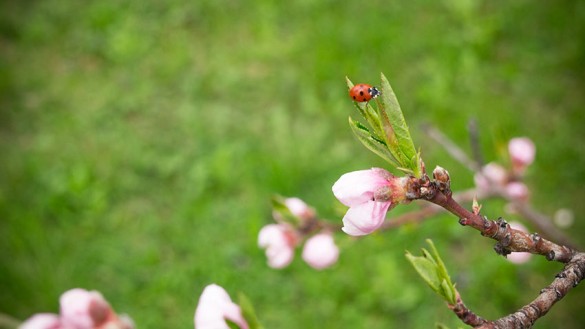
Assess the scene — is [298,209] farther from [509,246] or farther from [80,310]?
[509,246]

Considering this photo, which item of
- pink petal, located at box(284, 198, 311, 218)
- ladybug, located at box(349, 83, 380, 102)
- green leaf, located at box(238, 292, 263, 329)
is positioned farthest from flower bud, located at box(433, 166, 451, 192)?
pink petal, located at box(284, 198, 311, 218)

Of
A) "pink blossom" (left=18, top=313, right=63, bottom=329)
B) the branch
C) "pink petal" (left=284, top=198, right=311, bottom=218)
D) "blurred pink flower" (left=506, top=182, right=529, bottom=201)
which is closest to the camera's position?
the branch

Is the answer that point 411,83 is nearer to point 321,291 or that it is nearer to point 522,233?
point 321,291

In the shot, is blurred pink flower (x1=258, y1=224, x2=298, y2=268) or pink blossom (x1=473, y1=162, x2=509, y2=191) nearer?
blurred pink flower (x1=258, y1=224, x2=298, y2=268)

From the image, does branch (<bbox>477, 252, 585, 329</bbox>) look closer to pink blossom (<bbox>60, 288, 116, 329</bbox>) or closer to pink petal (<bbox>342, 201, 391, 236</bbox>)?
pink petal (<bbox>342, 201, 391, 236</bbox>)

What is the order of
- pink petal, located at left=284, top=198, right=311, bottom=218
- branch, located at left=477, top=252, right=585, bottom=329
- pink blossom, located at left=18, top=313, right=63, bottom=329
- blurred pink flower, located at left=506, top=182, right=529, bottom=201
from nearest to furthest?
branch, located at left=477, top=252, right=585, bottom=329, pink blossom, located at left=18, top=313, right=63, bottom=329, pink petal, located at left=284, top=198, right=311, bottom=218, blurred pink flower, located at left=506, top=182, right=529, bottom=201

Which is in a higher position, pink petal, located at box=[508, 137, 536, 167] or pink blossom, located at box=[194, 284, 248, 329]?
pink petal, located at box=[508, 137, 536, 167]
